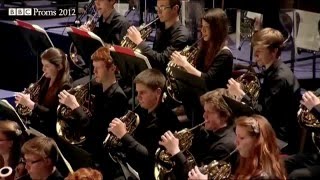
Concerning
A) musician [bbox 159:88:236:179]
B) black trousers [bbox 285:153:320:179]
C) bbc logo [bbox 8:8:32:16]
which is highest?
bbc logo [bbox 8:8:32:16]

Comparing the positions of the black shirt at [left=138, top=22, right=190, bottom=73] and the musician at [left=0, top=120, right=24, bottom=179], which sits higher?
the black shirt at [left=138, top=22, right=190, bottom=73]

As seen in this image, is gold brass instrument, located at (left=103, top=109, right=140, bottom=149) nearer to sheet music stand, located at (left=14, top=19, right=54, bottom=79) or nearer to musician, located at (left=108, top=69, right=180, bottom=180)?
musician, located at (left=108, top=69, right=180, bottom=180)

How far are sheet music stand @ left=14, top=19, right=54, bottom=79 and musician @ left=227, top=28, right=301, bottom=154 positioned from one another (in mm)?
1692

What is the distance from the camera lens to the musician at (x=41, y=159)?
385 cm

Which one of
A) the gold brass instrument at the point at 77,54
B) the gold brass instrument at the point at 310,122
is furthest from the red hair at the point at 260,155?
the gold brass instrument at the point at 77,54

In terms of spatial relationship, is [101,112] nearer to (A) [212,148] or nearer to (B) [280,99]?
(A) [212,148]

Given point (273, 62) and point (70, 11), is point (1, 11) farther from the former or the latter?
point (273, 62)

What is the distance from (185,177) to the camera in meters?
3.85

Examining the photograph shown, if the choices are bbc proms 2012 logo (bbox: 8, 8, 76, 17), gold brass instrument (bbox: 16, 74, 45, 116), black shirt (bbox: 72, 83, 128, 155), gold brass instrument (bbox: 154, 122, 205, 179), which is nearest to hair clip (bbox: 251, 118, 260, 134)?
gold brass instrument (bbox: 154, 122, 205, 179)

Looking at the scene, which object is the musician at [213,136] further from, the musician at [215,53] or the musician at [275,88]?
the musician at [215,53]

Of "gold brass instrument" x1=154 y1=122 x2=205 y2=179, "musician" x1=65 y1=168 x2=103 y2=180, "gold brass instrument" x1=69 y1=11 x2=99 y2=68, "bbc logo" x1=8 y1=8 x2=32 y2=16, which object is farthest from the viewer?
"bbc logo" x1=8 y1=8 x2=32 y2=16

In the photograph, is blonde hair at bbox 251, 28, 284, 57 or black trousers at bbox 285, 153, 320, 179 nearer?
black trousers at bbox 285, 153, 320, 179

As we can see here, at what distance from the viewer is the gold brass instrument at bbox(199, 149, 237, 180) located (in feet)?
11.6

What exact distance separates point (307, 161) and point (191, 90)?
816mm
